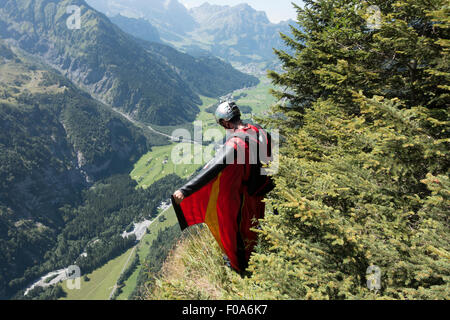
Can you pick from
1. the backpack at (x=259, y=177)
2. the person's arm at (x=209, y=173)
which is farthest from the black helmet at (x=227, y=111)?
the person's arm at (x=209, y=173)

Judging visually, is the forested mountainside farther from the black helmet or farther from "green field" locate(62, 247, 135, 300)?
"green field" locate(62, 247, 135, 300)

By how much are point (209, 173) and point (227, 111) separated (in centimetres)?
132

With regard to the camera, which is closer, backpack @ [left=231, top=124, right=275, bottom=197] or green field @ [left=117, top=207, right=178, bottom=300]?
backpack @ [left=231, top=124, right=275, bottom=197]

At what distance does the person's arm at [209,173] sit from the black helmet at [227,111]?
2.21ft

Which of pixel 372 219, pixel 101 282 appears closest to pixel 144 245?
pixel 101 282

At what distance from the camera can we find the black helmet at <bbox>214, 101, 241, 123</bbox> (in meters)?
4.82

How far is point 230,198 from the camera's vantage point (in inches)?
191

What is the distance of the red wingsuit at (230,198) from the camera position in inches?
179

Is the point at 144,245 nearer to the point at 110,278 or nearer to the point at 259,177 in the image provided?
the point at 110,278

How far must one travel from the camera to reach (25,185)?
190m

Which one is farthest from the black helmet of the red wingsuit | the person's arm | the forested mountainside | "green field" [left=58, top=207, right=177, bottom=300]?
"green field" [left=58, top=207, right=177, bottom=300]
